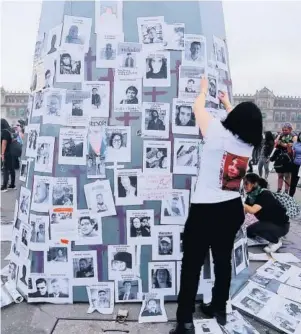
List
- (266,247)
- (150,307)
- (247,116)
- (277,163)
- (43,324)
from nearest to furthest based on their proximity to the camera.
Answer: (247,116) < (43,324) < (150,307) < (266,247) < (277,163)

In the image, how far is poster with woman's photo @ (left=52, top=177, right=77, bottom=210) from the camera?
2.60m

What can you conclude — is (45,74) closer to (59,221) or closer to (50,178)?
(50,178)

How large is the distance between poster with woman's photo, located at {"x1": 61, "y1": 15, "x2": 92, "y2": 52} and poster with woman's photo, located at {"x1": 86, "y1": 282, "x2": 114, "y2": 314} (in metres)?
1.71

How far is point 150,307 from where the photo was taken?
2572 millimetres

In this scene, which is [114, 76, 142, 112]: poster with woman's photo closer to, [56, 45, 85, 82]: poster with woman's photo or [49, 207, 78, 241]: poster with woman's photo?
[56, 45, 85, 82]: poster with woman's photo

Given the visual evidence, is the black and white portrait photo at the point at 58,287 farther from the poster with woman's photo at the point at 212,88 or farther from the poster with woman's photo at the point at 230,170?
the poster with woman's photo at the point at 212,88

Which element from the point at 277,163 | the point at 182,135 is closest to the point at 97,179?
the point at 182,135

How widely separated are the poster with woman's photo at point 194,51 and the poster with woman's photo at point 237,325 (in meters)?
1.81

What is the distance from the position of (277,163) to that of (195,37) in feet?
15.3

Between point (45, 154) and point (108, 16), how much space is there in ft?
3.54

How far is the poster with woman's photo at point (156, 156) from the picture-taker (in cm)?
264

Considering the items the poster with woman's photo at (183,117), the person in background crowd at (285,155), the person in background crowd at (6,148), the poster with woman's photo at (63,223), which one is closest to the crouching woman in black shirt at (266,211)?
the poster with woman's photo at (183,117)

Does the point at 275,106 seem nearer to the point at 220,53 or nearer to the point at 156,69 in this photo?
the point at 220,53

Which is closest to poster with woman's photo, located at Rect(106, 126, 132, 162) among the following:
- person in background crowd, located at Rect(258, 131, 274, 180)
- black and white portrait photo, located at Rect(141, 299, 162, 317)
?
black and white portrait photo, located at Rect(141, 299, 162, 317)
